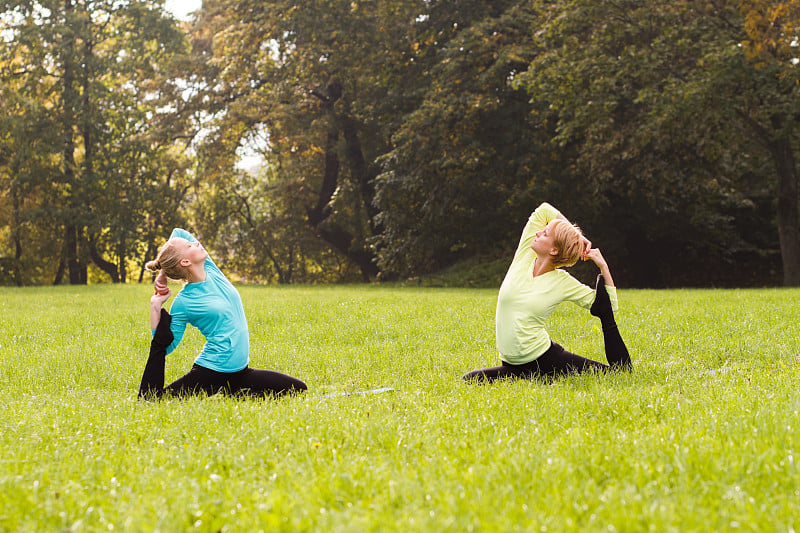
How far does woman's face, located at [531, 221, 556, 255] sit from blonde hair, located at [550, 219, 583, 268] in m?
0.03

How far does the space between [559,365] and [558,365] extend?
0.01 m

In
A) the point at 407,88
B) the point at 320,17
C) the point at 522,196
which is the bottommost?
the point at 522,196

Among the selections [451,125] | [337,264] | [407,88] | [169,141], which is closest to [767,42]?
[451,125]

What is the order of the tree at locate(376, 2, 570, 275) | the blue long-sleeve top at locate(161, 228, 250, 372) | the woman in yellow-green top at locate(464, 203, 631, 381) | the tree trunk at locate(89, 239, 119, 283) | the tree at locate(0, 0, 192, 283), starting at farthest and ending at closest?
the tree trunk at locate(89, 239, 119, 283) → the tree at locate(0, 0, 192, 283) → the tree at locate(376, 2, 570, 275) → the woman in yellow-green top at locate(464, 203, 631, 381) → the blue long-sleeve top at locate(161, 228, 250, 372)

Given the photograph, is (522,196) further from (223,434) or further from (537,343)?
(223,434)

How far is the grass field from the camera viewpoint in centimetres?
272

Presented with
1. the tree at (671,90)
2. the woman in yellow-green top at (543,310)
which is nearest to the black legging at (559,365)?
the woman in yellow-green top at (543,310)

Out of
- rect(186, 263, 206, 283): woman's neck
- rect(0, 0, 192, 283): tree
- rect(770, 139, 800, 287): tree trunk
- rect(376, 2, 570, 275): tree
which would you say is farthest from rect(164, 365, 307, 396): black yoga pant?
rect(0, 0, 192, 283): tree

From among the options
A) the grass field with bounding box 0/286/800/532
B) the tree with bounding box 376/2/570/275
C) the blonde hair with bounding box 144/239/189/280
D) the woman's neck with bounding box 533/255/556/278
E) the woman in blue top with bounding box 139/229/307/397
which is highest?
the tree with bounding box 376/2/570/275

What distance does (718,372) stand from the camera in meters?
5.91

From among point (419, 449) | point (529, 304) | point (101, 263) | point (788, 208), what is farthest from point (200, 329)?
point (101, 263)

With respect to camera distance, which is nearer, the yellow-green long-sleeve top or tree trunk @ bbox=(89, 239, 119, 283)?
the yellow-green long-sleeve top

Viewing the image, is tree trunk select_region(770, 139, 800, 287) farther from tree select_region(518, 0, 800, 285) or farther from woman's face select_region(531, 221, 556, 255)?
woman's face select_region(531, 221, 556, 255)

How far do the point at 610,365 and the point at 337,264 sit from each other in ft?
131
